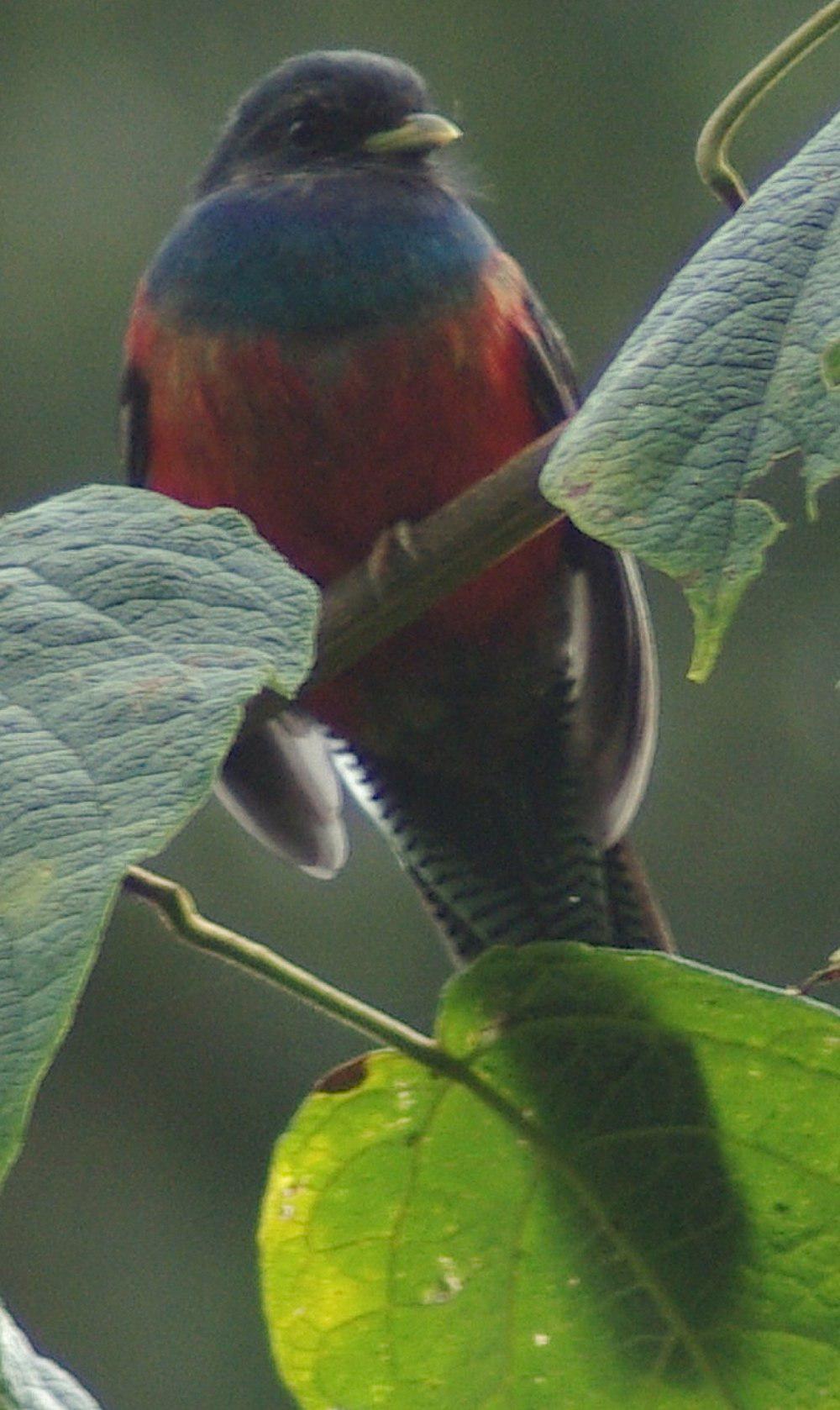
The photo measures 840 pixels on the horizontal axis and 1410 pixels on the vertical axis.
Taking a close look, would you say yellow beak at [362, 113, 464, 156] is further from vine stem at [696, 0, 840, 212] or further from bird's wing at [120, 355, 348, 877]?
vine stem at [696, 0, 840, 212]

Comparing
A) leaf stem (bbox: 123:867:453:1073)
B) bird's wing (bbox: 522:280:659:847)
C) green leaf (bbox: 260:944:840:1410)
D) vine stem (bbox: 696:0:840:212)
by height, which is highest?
vine stem (bbox: 696:0:840:212)

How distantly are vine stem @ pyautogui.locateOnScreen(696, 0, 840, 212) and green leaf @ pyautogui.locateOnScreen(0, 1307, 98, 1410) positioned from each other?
2.38 ft

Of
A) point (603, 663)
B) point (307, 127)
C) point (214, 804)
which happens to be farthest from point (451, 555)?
point (214, 804)

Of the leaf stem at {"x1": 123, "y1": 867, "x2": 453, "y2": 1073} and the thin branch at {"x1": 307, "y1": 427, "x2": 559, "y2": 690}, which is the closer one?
the leaf stem at {"x1": 123, "y1": 867, "x2": 453, "y2": 1073}

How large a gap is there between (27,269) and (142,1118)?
2.87 m

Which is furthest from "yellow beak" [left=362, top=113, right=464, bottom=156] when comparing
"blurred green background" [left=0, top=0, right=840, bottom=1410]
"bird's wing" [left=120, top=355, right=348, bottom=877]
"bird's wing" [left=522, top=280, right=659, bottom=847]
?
"blurred green background" [left=0, top=0, right=840, bottom=1410]

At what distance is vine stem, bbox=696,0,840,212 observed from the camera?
1.25 m

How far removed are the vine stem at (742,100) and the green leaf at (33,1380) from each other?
73cm

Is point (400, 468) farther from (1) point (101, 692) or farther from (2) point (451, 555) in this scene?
(1) point (101, 692)

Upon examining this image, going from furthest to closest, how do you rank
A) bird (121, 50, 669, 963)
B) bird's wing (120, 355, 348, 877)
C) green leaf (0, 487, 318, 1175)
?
bird's wing (120, 355, 348, 877)
bird (121, 50, 669, 963)
green leaf (0, 487, 318, 1175)

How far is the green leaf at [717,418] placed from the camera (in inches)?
43.7

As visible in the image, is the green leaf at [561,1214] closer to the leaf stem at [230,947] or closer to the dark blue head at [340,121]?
the leaf stem at [230,947]

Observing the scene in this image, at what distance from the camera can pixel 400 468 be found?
283 centimetres

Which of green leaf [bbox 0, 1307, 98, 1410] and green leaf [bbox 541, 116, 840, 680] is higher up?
green leaf [bbox 541, 116, 840, 680]
